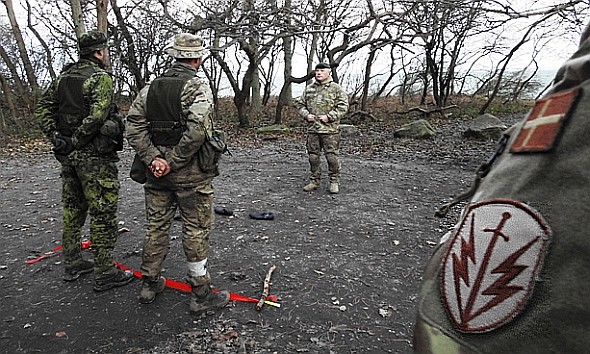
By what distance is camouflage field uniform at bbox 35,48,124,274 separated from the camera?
3.54m

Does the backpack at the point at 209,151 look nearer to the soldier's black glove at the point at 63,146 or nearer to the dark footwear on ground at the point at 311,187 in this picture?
the soldier's black glove at the point at 63,146

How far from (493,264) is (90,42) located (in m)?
3.71

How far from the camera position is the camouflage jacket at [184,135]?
321cm

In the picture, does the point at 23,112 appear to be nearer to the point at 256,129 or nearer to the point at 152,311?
the point at 256,129

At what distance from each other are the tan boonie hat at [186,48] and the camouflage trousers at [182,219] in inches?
38.6

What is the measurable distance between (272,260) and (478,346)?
3.73m

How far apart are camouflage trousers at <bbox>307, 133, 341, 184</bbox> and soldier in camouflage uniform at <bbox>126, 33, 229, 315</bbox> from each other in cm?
339

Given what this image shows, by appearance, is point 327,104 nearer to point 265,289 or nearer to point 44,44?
point 265,289

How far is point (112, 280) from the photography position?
3.77m

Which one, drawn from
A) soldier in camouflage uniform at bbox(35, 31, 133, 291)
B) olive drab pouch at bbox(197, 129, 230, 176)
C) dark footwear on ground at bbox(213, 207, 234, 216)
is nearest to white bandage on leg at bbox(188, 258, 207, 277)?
olive drab pouch at bbox(197, 129, 230, 176)

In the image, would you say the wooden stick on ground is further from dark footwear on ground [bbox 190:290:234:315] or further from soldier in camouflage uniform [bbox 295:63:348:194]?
soldier in camouflage uniform [bbox 295:63:348:194]

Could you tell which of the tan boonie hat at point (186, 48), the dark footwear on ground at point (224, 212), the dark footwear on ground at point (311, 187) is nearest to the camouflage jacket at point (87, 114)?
the tan boonie hat at point (186, 48)

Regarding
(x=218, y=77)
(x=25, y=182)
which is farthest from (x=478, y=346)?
(x=218, y=77)

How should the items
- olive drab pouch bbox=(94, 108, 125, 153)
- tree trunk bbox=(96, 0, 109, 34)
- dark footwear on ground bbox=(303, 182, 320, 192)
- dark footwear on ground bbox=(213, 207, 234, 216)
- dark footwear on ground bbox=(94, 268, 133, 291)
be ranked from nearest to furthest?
olive drab pouch bbox=(94, 108, 125, 153), dark footwear on ground bbox=(94, 268, 133, 291), dark footwear on ground bbox=(213, 207, 234, 216), dark footwear on ground bbox=(303, 182, 320, 192), tree trunk bbox=(96, 0, 109, 34)
